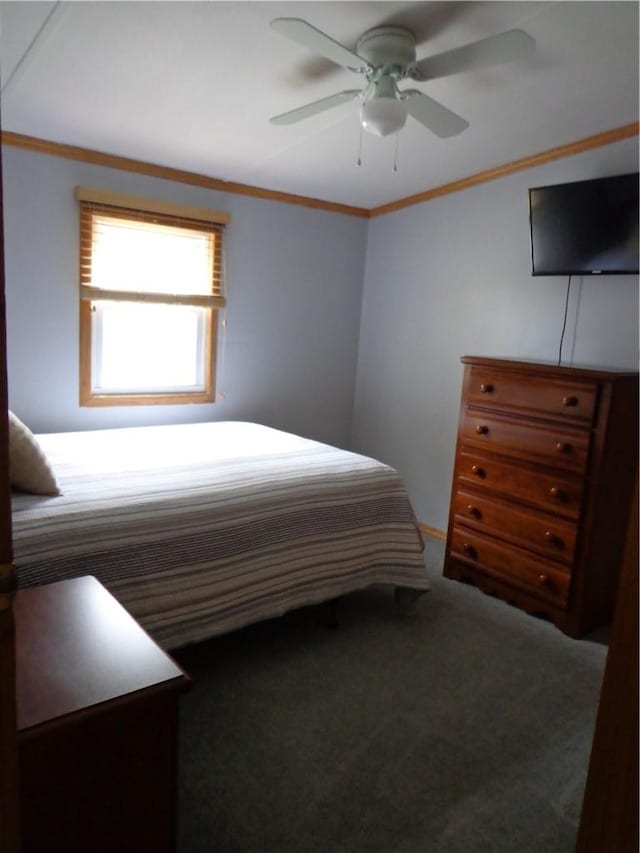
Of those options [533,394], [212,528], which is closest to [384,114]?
[533,394]

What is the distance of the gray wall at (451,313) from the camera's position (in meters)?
2.92

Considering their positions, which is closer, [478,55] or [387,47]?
[478,55]

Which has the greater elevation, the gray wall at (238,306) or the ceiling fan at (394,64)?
the ceiling fan at (394,64)

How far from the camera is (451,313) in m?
3.73

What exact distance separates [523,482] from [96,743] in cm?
234

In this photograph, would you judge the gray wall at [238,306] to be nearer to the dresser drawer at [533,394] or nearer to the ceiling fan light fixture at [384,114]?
the dresser drawer at [533,394]

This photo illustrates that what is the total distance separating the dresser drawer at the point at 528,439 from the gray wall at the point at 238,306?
157 cm

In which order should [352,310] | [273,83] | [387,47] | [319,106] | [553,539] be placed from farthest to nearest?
1. [352,310]
2. [553,539]
3. [273,83]
4. [319,106]
5. [387,47]

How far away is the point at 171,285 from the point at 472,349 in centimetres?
200

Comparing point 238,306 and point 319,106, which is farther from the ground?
point 319,106

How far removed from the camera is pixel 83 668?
3.64 ft

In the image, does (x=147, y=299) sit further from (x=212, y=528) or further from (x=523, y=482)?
(x=523, y=482)

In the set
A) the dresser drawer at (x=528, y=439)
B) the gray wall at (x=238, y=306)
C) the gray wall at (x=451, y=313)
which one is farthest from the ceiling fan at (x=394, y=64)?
the gray wall at (x=238, y=306)

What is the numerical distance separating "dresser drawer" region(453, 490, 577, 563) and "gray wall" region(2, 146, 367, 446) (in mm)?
1645
